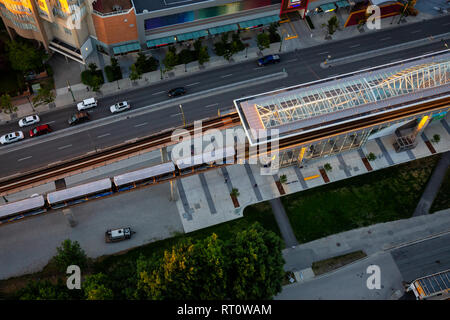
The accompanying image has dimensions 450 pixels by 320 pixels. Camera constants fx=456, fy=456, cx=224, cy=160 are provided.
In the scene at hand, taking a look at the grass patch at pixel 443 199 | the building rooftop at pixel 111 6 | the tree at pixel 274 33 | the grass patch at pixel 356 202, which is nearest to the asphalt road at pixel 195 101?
the tree at pixel 274 33

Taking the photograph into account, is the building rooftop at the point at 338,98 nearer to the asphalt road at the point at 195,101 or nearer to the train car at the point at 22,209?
the asphalt road at the point at 195,101

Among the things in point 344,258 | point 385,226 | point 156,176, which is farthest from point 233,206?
point 385,226

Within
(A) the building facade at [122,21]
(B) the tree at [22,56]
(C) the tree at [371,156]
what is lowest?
(C) the tree at [371,156]

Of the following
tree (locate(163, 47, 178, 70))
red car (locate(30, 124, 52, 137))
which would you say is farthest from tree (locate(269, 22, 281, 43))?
red car (locate(30, 124, 52, 137))

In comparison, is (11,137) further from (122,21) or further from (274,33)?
(274,33)

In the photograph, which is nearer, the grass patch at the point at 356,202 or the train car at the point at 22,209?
the train car at the point at 22,209

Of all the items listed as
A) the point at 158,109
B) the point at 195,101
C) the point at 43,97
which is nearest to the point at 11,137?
the point at 43,97

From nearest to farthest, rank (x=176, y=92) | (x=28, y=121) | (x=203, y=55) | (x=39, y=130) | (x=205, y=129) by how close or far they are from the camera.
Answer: (x=205, y=129), (x=39, y=130), (x=28, y=121), (x=176, y=92), (x=203, y=55)
